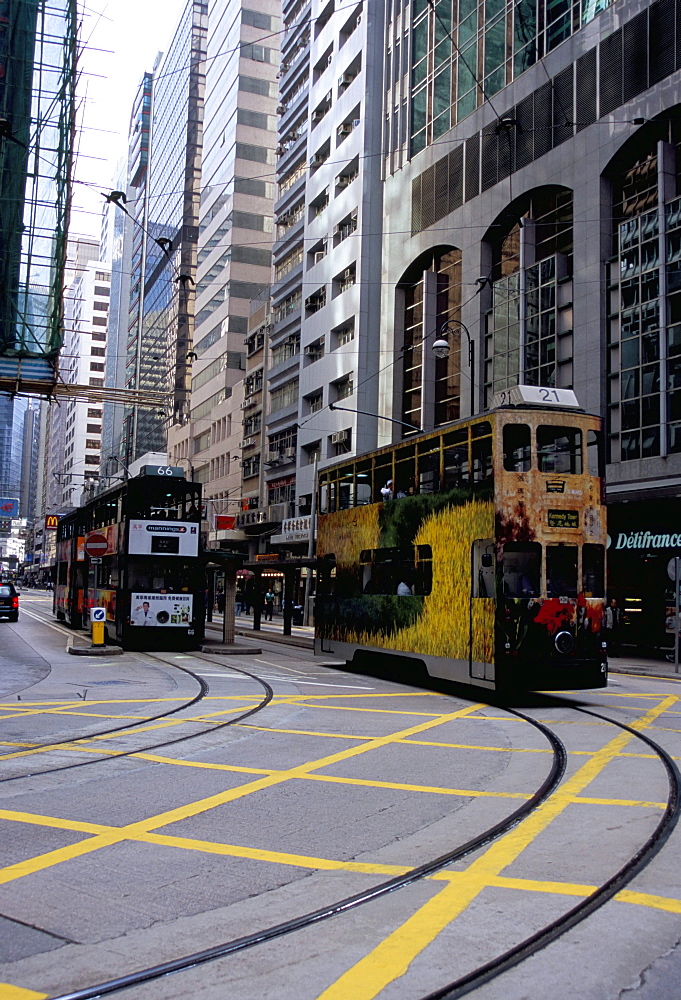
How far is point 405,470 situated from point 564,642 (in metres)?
4.95

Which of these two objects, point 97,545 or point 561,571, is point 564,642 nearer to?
point 561,571

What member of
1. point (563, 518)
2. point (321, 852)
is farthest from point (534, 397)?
point (321, 852)

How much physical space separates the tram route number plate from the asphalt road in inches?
121

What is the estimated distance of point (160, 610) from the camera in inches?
1003

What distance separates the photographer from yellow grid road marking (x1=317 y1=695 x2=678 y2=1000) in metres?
4.12

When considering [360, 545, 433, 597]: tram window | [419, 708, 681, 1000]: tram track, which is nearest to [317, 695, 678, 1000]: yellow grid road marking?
[419, 708, 681, 1000]: tram track

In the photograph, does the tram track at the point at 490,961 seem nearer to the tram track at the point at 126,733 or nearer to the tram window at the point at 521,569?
the tram track at the point at 126,733

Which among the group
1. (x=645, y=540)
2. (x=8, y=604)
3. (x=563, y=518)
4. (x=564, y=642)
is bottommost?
(x=8, y=604)

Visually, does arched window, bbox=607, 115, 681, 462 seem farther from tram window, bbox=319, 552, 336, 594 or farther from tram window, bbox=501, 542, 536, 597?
tram window, bbox=501, 542, 536, 597

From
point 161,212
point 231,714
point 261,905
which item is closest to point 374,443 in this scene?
point 231,714

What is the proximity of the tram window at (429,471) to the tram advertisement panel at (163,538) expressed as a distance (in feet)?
34.3

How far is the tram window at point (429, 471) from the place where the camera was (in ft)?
54.6

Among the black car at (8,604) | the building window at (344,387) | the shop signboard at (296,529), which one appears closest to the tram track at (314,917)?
the black car at (8,604)

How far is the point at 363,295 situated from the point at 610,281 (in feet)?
64.9
